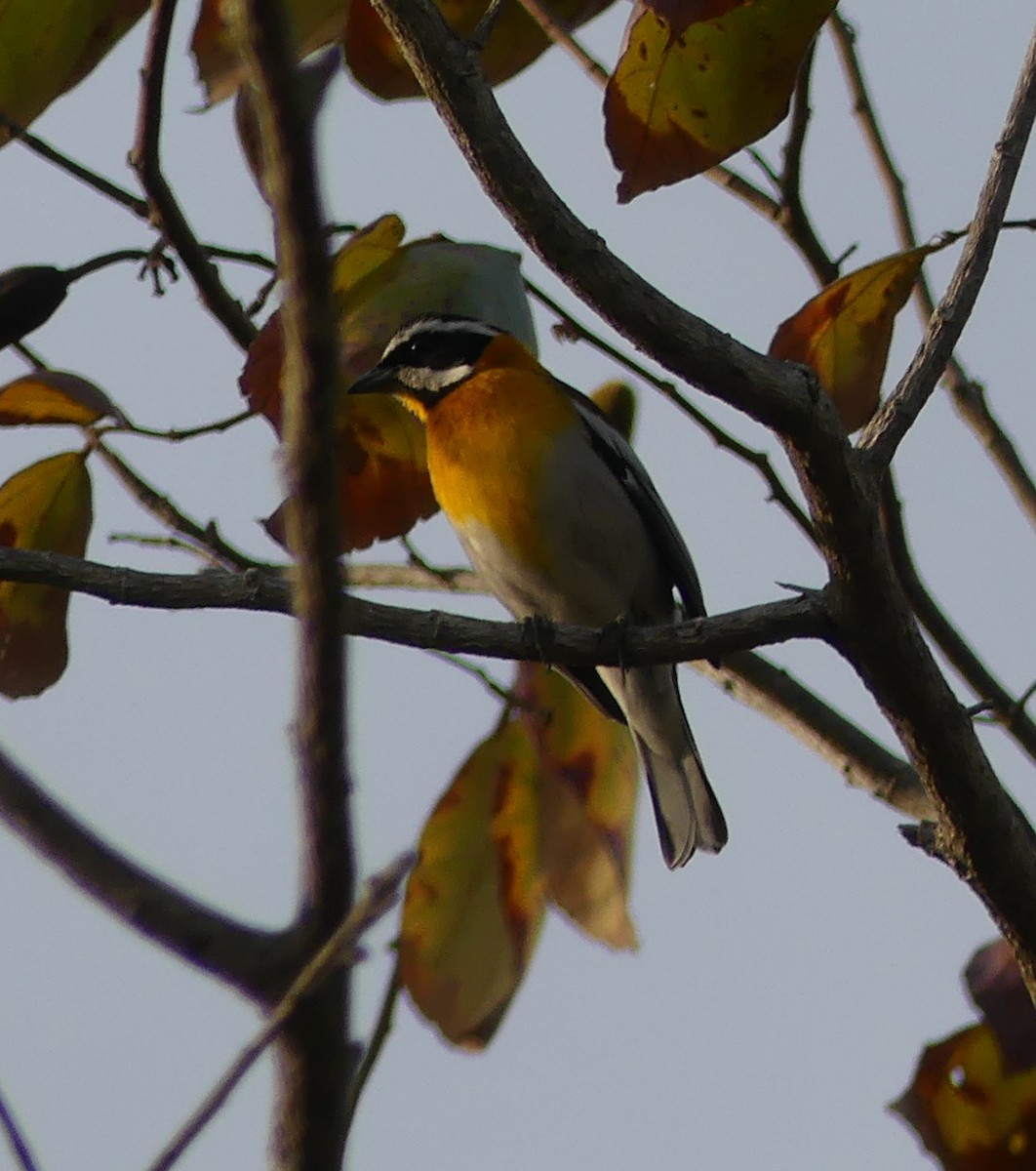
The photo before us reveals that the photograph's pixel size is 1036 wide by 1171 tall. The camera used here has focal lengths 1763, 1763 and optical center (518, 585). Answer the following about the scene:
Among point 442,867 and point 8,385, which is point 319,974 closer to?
point 442,867

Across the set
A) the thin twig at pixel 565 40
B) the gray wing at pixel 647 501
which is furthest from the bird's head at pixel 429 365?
the thin twig at pixel 565 40

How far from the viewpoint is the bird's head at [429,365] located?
20.8 ft

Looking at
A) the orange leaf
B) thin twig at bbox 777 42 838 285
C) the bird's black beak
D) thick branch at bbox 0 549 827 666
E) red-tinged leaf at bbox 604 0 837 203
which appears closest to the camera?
red-tinged leaf at bbox 604 0 837 203

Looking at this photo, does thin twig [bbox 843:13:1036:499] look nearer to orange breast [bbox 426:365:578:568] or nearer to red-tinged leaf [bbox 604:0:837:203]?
orange breast [bbox 426:365:578:568]

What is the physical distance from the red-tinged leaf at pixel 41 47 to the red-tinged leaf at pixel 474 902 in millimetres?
1676

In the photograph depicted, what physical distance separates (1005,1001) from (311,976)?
271cm

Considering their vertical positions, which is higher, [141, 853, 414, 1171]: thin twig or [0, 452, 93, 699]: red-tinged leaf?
[0, 452, 93, 699]: red-tinged leaf

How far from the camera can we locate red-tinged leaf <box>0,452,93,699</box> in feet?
12.7

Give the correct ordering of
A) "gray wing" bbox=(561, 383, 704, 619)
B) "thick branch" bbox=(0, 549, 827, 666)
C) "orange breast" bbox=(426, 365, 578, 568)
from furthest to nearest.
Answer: "gray wing" bbox=(561, 383, 704, 619)
"orange breast" bbox=(426, 365, 578, 568)
"thick branch" bbox=(0, 549, 827, 666)

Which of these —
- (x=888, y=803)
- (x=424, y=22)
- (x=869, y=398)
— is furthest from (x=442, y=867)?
(x=888, y=803)

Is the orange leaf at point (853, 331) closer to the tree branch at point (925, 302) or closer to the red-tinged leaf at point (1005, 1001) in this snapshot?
the red-tinged leaf at point (1005, 1001)

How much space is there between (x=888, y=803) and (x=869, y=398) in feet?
6.14

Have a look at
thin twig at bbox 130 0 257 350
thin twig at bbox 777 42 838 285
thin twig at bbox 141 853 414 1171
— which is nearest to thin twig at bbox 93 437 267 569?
thin twig at bbox 130 0 257 350

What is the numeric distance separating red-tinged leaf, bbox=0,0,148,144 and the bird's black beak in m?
2.89
